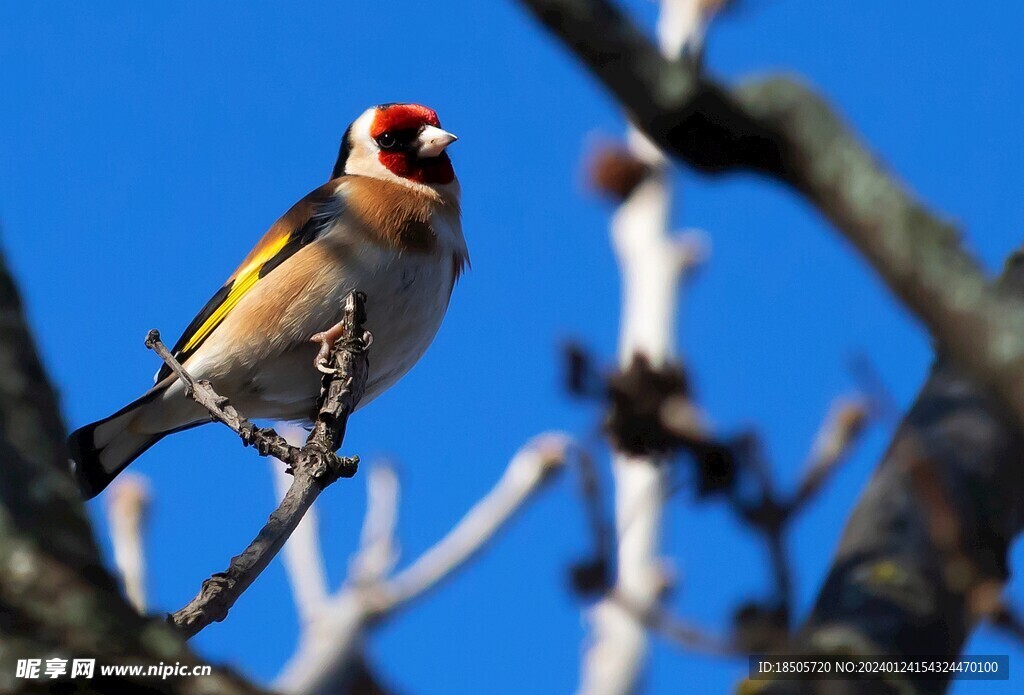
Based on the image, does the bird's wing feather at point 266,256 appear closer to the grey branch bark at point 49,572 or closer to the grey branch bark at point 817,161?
the grey branch bark at point 49,572

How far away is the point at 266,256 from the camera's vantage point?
512 centimetres

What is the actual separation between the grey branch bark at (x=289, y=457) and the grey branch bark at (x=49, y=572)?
3.26 feet

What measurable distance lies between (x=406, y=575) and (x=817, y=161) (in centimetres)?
775

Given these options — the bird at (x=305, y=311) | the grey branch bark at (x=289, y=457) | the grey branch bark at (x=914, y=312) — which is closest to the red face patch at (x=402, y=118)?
the bird at (x=305, y=311)

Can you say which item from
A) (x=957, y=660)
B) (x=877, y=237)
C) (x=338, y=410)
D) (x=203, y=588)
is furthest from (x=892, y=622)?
(x=338, y=410)

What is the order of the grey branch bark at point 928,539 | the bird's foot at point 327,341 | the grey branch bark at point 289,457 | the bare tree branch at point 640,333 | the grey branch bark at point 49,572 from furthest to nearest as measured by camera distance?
the bare tree branch at point 640,333
the bird's foot at point 327,341
the grey branch bark at point 289,457
the grey branch bark at point 928,539
the grey branch bark at point 49,572

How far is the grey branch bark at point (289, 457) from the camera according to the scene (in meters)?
2.79

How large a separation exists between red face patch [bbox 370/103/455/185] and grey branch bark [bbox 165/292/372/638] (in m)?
1.73

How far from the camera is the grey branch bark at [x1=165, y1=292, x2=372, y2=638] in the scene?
279 centimetres

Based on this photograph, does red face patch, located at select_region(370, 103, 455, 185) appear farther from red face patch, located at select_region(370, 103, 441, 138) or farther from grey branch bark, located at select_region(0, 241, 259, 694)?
grey branch bark, located at select_region(0, 241, 259, 694)

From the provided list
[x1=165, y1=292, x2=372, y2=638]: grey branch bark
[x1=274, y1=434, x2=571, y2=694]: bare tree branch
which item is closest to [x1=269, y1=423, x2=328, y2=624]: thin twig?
[x1=274, y1=434, x2=571, y2=694]: bare tree branch

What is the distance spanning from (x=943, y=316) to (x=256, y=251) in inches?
172

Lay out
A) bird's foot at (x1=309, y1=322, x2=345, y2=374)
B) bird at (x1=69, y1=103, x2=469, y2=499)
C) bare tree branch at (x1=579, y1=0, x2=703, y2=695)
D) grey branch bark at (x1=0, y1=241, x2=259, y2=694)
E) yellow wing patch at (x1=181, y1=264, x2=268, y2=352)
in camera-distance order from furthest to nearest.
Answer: bare tree branch at (x1=579, y1=0, x2=703, y2=695), yellow wing patch at (x1=181, y1=264, x2=268, y2=352), bird at (x1=69, y1=103, x2=469, y2=499), bird's foot at (x1=309, y1=322, x2=345, y2=374), grey branch bark at (x1=0, y1=241, x2=259, y2=694)

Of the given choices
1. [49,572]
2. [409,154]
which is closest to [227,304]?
[409,154]
